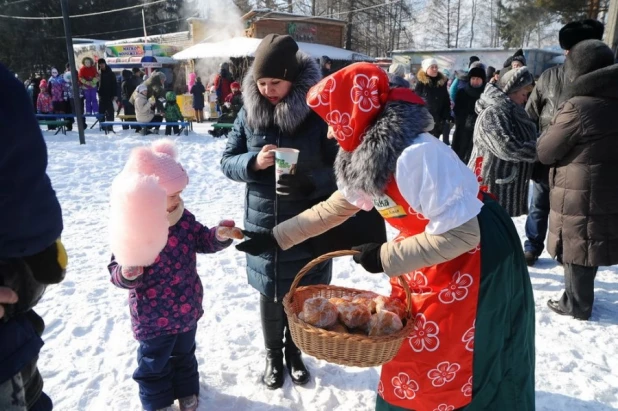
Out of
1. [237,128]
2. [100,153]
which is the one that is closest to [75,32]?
[100,153]

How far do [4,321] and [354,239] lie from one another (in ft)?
6.21

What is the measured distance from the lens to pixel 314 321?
1809 millimetres

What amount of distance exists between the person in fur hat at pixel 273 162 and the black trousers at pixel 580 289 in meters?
1.82

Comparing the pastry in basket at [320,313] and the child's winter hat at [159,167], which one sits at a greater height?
the child's winter hat at [159,167]

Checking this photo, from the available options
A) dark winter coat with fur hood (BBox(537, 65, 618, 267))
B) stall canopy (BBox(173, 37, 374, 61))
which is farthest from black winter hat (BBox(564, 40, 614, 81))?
stall canopy (BBox(173, 37, 374, 61))

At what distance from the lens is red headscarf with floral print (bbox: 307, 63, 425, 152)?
5.49ft

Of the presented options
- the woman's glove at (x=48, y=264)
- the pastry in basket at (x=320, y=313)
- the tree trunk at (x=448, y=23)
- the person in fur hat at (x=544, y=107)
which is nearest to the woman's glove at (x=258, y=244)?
the pastry in basket at (x=320, y=313)

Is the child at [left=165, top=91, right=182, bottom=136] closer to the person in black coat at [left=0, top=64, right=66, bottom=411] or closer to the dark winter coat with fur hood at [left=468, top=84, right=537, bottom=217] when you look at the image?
the dark winter coat with fur hood at [left=468, top=84, right=537, bottom=217]

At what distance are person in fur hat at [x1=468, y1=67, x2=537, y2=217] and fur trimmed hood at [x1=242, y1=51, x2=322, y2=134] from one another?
1.90 meters

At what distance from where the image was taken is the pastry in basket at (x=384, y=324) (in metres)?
1.75

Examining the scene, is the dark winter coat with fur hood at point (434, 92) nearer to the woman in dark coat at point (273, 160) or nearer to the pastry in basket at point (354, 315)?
the woman in dark coat at point (273, 160)

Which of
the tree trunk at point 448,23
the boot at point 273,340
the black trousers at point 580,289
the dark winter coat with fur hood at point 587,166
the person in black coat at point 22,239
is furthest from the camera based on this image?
the tree trunk at point 448,23

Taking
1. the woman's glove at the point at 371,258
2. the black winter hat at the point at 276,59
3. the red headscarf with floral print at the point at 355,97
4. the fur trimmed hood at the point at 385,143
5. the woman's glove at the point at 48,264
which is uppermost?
the black winter hat at the point at 276,59

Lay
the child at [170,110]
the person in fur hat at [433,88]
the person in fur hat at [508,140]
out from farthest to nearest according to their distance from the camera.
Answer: the child at [170,110]
the person in fur hat at [433,88]
the person in fur hat at [508,140]
